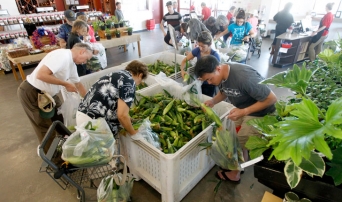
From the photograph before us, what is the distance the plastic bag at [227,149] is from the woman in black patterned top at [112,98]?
68cm

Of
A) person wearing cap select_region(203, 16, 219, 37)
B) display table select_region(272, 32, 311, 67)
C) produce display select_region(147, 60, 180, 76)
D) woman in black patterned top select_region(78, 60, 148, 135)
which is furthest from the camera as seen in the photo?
display table select_region(272, 32, 311, 67)

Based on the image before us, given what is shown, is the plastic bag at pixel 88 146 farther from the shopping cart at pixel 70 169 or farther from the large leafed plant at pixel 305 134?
the large leafed plant at pixel 305 134

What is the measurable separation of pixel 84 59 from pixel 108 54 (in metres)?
4.78

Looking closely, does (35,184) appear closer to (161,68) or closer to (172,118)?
(172,118)

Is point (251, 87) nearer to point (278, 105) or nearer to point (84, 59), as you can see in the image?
point (278, 105)

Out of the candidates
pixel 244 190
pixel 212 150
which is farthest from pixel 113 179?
pixel 244 190

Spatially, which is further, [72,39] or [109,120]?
[72,39]

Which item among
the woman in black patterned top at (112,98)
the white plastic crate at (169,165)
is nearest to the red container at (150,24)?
the white plastic crate at (169,165)

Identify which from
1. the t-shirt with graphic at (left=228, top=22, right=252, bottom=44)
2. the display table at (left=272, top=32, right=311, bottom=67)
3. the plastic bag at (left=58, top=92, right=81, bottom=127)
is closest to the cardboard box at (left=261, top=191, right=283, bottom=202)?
the plastic bag at (left=58, top=92, right=81, bottom=127)

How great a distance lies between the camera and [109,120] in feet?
5.22

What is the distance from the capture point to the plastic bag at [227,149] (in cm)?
160

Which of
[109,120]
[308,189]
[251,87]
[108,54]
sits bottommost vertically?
[108,54]

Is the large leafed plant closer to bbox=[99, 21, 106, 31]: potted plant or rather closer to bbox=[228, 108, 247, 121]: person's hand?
bbox=[228, 108, 247, 121]: person's hand

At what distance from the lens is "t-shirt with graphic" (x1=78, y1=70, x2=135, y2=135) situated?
4.75ft
